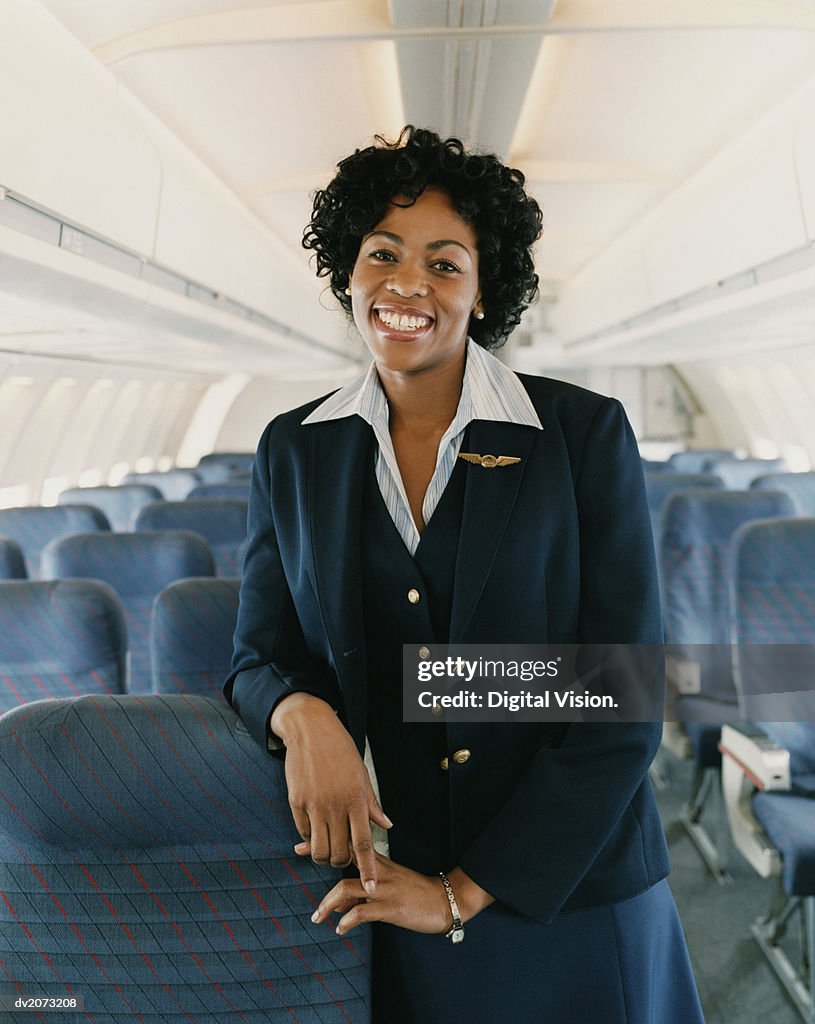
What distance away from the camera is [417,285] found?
145 cm

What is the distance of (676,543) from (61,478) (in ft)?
27.3

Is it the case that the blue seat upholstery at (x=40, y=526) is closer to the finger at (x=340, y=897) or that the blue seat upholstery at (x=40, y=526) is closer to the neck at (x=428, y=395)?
the neck at (x=428, y=395)

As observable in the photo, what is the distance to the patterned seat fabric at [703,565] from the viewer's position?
466 cm

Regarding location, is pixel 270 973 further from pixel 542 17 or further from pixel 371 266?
pixel 542 17

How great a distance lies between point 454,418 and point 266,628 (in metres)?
0.46

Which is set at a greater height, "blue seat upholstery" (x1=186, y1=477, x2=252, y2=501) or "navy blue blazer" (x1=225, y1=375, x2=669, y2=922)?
"blue seat upholstery" (x1=186, y1=477, x2=252, y2=501)

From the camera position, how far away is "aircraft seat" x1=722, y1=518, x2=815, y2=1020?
2.97 metres

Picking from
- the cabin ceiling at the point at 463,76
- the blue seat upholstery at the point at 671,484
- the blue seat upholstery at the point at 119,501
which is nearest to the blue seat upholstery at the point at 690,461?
the blue seat upholstery at the point at 671,484

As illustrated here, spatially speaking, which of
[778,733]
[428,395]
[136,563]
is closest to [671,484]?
[778,733]

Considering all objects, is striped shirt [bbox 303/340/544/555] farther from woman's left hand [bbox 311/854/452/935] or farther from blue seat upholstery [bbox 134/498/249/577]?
blue seat upholstery [bbox 134/498/249/577]

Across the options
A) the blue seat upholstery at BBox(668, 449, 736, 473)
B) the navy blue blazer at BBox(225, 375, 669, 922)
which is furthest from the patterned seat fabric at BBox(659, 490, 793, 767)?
the blue seat upholstery at BBox(668, 449, 736, 473)

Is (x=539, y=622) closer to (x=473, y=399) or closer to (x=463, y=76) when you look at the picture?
(x=473, y=399)

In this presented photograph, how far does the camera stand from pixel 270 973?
55.4 inches

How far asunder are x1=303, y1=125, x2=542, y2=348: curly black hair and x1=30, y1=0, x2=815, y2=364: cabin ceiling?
119cm
